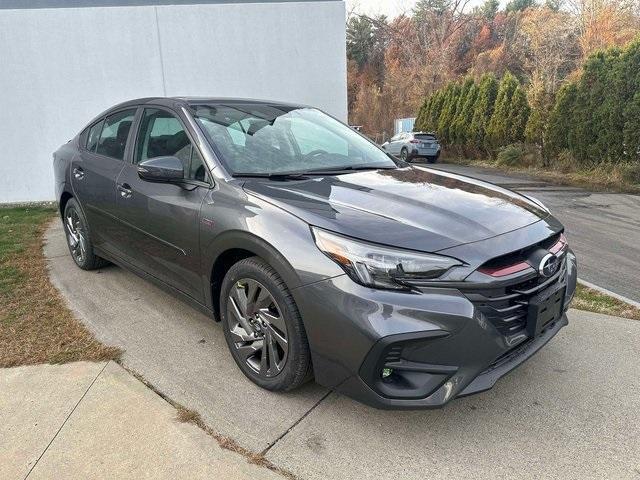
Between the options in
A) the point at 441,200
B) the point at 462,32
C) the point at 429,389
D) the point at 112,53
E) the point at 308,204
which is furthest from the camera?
the point at 462,32

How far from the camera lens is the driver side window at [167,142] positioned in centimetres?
310

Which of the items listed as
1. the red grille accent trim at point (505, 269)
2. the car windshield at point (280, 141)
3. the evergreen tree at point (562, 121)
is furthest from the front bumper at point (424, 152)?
the red grille accent trim at point (505, 269)

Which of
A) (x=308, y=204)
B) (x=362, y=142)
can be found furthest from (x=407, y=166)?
(x=308, y=204)

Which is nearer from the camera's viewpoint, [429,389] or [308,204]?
[429,389]

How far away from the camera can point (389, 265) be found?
7.20ft

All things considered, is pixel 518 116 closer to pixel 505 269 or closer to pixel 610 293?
pixel 610 293

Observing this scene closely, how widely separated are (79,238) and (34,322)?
1255 mm

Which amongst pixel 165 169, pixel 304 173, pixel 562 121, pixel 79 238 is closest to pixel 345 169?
pixel 304 173

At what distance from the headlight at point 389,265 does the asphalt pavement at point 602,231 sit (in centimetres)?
299

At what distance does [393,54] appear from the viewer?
40.7m

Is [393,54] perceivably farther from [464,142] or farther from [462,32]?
[464,142]

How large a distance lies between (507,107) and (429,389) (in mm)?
18118

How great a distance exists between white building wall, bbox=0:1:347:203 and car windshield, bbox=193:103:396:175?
19.9 ft

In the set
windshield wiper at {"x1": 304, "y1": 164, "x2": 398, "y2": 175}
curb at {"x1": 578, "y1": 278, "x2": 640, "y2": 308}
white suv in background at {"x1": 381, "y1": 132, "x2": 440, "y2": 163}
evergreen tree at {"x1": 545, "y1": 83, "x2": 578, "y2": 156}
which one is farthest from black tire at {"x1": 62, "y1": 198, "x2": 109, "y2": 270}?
white suv in background at {"x1": 381, "y1": 132, "x2": 440, "y2": 163}
